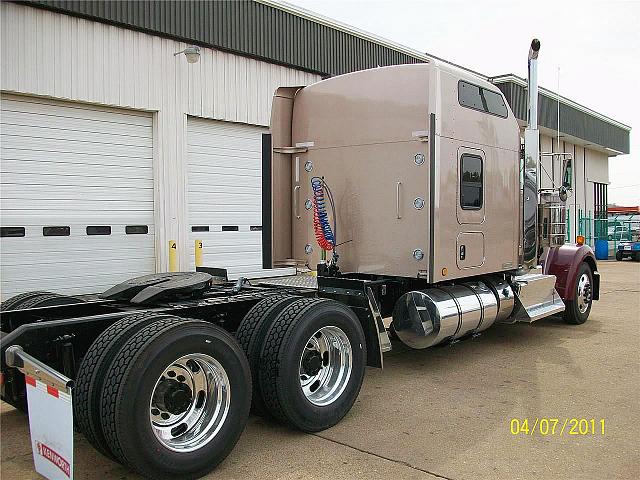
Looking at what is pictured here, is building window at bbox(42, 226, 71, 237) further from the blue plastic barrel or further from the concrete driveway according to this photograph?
the blue plastic barrel

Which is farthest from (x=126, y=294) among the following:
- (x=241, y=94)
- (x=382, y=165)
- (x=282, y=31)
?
(x=282, y=31)

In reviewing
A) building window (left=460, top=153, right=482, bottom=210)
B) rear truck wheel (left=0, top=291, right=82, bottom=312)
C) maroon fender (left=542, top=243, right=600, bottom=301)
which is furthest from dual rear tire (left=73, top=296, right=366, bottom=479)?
maroon fender (left=542, top=243, right=600, bottom=301)

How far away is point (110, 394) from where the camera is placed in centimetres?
347

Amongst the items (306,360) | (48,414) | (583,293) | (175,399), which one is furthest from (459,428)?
(583,293)

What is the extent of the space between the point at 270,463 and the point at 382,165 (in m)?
3.32

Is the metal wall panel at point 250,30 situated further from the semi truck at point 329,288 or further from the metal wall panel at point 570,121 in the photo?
the semi truck at point 329,288

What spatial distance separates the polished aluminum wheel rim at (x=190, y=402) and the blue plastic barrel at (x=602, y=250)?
26.2 meters

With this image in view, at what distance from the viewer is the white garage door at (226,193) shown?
471 inches

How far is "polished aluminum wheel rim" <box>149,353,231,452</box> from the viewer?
12.5 feet

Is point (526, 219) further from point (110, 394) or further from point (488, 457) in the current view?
point (110, 394)

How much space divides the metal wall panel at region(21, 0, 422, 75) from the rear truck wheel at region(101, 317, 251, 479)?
8.00 metres

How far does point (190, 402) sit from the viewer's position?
394cm
